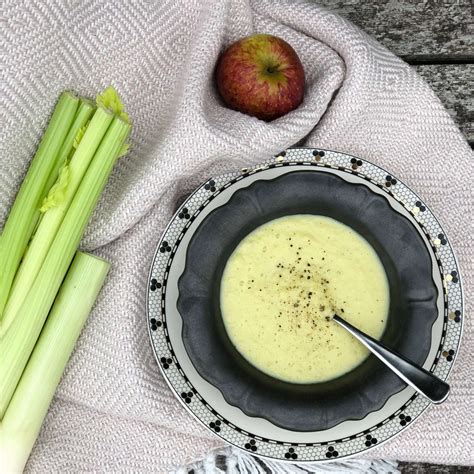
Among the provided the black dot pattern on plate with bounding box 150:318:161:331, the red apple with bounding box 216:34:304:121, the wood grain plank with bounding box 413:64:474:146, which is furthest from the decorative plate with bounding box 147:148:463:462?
the wood grain plank with bounding box 413:64:474:146

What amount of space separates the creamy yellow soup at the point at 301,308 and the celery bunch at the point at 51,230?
23cm

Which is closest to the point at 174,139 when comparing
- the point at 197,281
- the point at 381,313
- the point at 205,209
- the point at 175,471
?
the point at 205,209

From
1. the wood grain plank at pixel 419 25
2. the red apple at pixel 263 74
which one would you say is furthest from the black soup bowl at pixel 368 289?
the wood grain plank at pixel 419 25

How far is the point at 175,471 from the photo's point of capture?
1.06 metres

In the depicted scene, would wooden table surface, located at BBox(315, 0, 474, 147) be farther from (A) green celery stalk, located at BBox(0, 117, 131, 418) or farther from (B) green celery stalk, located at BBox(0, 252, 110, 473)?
(B) green celery stalk, located at BBox(0, 252, 110, 473)

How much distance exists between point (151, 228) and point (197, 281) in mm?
118

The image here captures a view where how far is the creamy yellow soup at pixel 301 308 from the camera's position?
99 centimetres

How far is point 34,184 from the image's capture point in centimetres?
95

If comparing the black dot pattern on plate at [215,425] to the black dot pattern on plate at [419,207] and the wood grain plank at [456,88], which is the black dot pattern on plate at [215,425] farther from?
the wood grain plank at [456,88]

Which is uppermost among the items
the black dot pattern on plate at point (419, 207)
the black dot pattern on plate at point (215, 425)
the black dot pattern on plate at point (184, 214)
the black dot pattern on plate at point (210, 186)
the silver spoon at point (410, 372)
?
the black dot pattern on plate at point (210, 186)

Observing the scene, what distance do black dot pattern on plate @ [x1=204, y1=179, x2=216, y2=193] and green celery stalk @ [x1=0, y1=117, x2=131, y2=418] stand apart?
0.14m

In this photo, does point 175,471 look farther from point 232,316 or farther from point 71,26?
point 71,26

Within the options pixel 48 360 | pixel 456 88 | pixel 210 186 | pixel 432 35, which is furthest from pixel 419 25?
pixel 48 360

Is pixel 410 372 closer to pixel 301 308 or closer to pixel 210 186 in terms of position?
pixel 301 308
